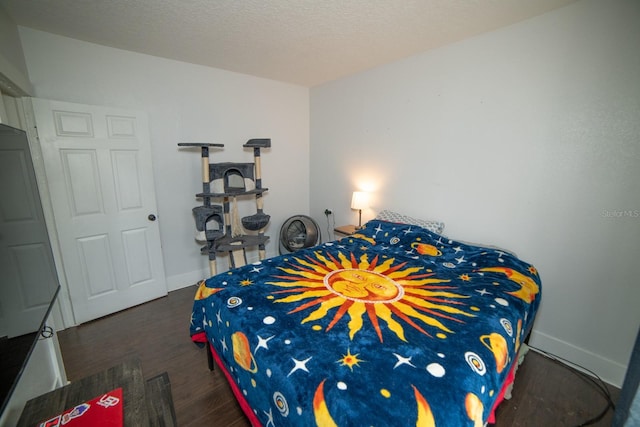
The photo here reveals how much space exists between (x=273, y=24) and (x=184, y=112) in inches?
57.9

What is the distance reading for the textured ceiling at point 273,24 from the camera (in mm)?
1777

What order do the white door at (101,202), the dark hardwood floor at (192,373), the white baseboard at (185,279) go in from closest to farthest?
the dark hardwood floor at (192,373) → the white door at (101,202) → the white baseboard at (185,279)

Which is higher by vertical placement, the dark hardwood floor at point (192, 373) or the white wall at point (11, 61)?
the white wall at point (11, 61)

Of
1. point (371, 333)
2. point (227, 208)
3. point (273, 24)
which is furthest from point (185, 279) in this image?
point (273, 24)

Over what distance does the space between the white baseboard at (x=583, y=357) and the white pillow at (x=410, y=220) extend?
1.11 meters

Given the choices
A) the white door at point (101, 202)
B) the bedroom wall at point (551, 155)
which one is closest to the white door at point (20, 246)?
the white door at point (101, 202)

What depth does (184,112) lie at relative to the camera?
290cm

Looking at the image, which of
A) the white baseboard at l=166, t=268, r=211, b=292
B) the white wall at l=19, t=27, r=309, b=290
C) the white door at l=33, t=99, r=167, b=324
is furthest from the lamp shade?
the white door at l=33, t=99, r=167, b=324

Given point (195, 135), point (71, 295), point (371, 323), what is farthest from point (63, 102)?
point (371, 323)

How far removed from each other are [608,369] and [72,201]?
439 cm

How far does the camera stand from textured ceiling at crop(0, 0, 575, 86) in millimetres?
1777

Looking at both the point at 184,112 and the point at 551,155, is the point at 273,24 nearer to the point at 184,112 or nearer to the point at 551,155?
the point at 184,112

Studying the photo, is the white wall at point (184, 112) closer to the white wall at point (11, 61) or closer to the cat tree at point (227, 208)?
the white wall at point (11, 61)

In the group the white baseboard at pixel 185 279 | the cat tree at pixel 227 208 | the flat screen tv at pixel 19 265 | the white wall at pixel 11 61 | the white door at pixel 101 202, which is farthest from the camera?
the white baseboard at pixel 185 279
